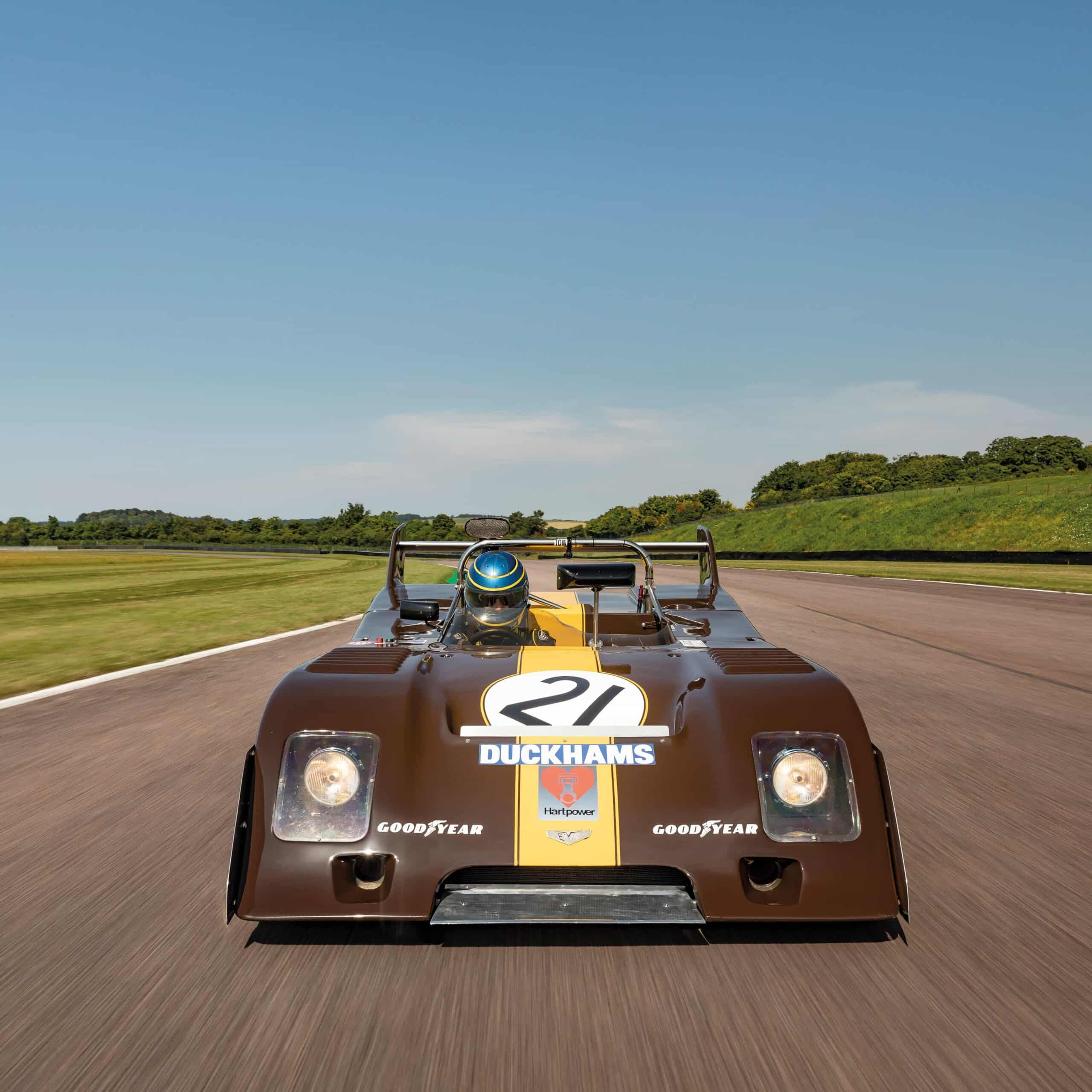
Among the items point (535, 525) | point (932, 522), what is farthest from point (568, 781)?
point (535, 525)

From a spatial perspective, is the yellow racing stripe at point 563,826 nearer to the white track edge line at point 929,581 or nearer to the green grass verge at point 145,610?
the green grass verge at point 145,610

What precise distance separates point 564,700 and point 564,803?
1.50ft

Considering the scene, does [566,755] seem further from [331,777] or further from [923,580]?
[923,580]

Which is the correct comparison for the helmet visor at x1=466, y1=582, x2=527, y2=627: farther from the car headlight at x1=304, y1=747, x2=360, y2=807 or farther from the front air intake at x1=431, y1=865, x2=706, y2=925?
the front air intake at x1=431, y1=865, x2=706, y2=925

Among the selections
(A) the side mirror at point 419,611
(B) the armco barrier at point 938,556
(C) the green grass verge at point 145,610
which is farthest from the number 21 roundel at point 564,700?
(B) the armco barrier at point 938,556

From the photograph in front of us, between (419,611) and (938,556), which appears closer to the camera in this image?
(419,611)

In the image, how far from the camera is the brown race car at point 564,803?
3.02 m

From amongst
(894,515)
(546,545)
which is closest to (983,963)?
(546,545)

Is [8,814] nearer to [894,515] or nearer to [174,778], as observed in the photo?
[174,778]

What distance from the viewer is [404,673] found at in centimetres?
371

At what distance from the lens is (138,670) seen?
1019cm

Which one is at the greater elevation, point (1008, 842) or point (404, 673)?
point (404, 673)

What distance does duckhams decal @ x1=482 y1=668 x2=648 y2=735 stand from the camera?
11.2ft

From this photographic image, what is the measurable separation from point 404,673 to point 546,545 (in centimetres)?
299
